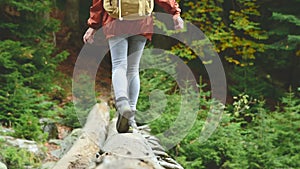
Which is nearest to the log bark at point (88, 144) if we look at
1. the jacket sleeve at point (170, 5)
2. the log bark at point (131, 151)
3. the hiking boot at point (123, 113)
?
the hiking boot at point (123, 113)

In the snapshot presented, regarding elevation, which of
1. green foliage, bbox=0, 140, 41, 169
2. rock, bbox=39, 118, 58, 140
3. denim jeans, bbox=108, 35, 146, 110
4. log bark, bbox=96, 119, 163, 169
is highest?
denim jeans, bbox=108, 35, 146, 110

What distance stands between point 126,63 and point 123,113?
0.49 m

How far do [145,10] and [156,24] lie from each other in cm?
683

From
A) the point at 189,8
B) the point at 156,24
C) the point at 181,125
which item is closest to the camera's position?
the point at 181,125

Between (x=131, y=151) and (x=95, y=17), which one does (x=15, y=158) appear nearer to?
(x=95, y=17)

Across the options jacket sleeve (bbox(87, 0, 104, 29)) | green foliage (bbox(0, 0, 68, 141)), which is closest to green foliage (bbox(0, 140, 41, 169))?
green foliage (bbox(0, 0, 68, 141))

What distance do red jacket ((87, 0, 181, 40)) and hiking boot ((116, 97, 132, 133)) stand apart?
1.96 ft

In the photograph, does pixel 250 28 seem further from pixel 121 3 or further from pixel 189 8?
pixel 121 3

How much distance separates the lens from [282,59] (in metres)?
11.4

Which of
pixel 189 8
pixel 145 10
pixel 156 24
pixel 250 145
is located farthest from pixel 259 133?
pixel 189 8

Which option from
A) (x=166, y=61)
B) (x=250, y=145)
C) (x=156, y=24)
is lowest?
(x=250, y=145)

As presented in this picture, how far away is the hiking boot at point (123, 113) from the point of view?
372 centimetres

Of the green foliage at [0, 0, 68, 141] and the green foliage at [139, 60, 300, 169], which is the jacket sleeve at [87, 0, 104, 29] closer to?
the green foliage at [139, 60, 300, 169]

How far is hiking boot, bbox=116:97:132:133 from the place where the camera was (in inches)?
146
